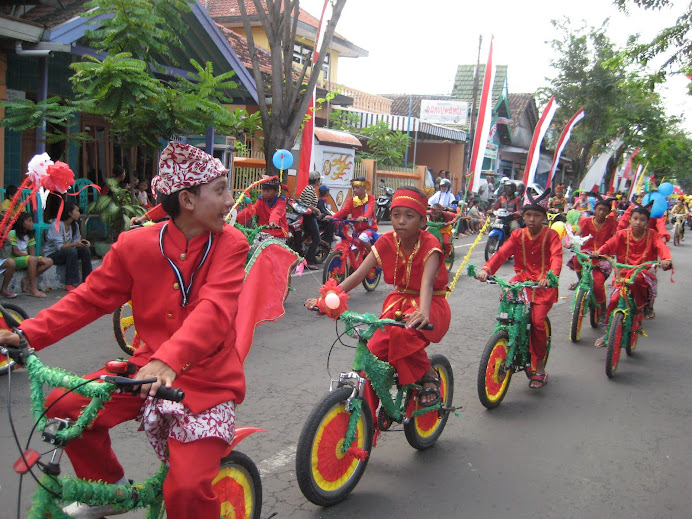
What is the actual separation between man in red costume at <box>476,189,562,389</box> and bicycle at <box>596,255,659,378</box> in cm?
80

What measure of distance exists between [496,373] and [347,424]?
219 cm

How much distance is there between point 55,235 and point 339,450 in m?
6.62

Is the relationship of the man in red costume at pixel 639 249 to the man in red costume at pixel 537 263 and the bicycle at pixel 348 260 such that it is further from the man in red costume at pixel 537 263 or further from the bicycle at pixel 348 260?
the bicycle at pixel 348 260

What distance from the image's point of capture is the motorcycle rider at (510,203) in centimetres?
1533

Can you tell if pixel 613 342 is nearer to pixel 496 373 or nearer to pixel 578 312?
pixel 578 312

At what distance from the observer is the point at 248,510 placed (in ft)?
9.43

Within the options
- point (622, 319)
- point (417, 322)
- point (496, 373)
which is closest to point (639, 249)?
point (622, 319)

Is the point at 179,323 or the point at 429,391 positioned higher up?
the point at 179,323

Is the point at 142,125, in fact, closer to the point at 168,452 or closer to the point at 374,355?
the point at 374,355

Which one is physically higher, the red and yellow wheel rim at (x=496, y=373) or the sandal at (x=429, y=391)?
the sandal at (x=429, y=391)

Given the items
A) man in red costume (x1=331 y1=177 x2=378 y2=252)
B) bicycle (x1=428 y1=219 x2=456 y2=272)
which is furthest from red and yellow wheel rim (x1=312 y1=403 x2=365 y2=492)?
bicycle (x1=428 y1=219 x2=456 y2=272)

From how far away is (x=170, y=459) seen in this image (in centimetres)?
241

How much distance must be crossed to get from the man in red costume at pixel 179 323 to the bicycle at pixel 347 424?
887 millimetres

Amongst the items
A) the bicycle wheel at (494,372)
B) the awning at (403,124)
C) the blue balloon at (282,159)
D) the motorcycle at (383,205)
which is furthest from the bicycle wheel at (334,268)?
the awning at (403,124)
